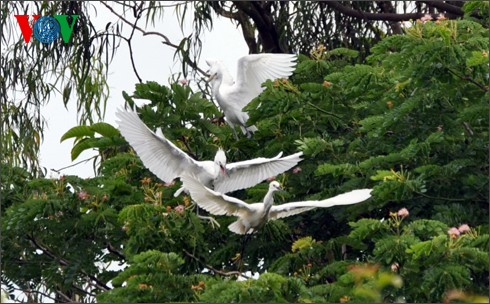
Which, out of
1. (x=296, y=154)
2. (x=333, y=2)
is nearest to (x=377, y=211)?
(x=296, y=154)

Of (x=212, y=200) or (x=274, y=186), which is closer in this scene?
(x=212, y=200)

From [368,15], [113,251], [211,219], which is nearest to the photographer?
[211,219]

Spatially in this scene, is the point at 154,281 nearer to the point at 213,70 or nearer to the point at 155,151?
the point at 155,151

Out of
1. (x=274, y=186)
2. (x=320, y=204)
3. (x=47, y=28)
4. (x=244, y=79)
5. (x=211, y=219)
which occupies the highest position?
(x=47, y=28)

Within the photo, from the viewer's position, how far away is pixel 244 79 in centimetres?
870

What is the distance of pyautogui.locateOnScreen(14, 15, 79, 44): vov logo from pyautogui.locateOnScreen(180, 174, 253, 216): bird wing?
301cm

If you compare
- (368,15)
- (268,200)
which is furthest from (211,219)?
(368,15)

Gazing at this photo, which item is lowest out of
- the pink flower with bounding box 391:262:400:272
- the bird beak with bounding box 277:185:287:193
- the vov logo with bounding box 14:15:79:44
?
the pink flower with bounding box 391:262:400:272

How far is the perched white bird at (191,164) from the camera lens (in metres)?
7.60

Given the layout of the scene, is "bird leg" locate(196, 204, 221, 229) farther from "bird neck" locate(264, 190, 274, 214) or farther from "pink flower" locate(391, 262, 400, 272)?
"pink flower" locate(391, 262, 400, 272)

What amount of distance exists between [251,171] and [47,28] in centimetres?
281

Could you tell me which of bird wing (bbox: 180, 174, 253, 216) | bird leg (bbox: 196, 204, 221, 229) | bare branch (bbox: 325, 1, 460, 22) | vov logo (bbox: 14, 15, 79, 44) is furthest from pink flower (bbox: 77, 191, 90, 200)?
bare branch (bbox: 325, 1, 460, 22)

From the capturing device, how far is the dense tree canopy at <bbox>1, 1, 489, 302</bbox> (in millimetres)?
6348

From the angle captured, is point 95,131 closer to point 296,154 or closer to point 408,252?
point 296,154
